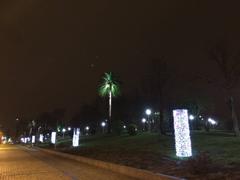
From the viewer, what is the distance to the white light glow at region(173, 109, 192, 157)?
1836 centimetres

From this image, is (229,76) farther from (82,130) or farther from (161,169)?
(82,130)

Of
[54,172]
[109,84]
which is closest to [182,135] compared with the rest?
[54,172]

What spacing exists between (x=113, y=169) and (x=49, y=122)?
405 feet

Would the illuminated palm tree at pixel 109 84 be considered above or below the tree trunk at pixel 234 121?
above

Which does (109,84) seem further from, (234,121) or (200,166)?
(200,166)

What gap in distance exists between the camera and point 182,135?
18.6 metres

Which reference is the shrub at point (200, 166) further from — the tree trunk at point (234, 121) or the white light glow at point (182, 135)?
the tree trunk at point (234, 121)

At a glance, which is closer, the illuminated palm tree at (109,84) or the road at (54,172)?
the road at (54,172)

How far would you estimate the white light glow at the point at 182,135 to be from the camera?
60.2 feet

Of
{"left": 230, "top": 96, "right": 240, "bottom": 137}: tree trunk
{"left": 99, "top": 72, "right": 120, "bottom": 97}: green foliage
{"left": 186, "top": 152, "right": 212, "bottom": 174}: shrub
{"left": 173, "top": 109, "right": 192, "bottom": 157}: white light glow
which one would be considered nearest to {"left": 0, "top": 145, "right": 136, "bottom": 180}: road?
{"left": 186, "top": 152, "right": 212, "bottom": 174}: shrub

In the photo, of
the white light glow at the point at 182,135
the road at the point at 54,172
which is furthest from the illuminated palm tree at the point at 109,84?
A: the white light glow at the point at 182,135

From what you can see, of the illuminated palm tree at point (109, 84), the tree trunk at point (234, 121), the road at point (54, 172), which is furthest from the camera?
the illuminated palm tree at point (109, 84)

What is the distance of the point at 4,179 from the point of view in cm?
1459

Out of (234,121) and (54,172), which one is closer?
(54,172)
